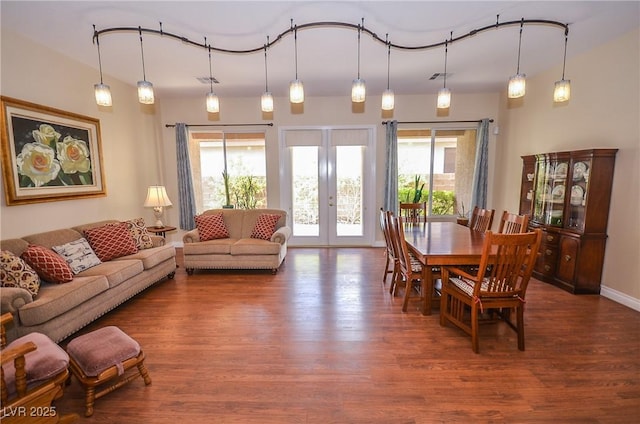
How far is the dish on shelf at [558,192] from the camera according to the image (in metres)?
3.71

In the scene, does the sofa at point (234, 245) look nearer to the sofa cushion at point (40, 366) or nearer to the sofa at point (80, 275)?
the sofa at point (80, 275)

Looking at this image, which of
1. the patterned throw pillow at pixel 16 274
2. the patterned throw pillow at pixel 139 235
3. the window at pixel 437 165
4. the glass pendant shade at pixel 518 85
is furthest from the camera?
the window at pixel 437 165

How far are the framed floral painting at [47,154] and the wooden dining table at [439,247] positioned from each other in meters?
4.28

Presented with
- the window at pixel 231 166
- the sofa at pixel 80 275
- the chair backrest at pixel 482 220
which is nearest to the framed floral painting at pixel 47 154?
the sofa at pixel 80 275

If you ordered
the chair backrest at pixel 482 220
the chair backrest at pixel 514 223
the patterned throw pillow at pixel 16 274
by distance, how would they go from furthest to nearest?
the chair backrest at pixel 482 220, the chair backrest at pixel 514 223, the patterned throw pillow at pixel 16 274

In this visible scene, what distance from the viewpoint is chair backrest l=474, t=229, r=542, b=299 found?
2.22 meters

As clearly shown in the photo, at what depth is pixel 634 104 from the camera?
315cm

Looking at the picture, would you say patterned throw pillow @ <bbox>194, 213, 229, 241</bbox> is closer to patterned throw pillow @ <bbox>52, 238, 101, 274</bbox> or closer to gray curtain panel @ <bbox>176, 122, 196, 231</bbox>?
gray curtain panel @ <bbox>176, 122, 196, 231</bbox>

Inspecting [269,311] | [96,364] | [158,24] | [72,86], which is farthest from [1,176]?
[269,311]

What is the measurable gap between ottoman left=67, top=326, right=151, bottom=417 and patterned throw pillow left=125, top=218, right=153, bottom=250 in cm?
211

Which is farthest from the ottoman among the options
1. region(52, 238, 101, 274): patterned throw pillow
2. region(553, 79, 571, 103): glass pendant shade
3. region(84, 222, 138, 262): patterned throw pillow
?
region(553, 79, 571, 103): glass pendant shade

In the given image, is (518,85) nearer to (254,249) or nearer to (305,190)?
(254,249)

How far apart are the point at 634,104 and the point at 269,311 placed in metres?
4.62

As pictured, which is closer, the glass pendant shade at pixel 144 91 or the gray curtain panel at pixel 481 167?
the glass pendant shade at pixel 144 91
